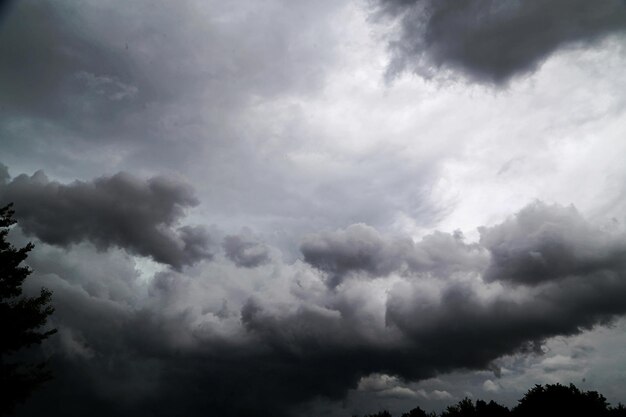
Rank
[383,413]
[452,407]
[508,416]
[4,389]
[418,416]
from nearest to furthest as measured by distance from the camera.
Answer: [4,389], [508,416], [452,407], [418,416], [383,413]

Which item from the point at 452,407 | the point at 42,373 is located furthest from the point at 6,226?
the point at 452,407

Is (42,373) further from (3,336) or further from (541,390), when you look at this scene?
(541,390)

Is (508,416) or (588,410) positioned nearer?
(588,410)

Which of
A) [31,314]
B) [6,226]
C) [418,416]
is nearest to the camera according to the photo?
[31,314]

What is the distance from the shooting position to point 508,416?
5691 centimetres

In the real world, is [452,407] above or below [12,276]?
below

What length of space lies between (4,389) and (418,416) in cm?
7527

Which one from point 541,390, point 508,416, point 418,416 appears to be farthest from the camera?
point 418,416

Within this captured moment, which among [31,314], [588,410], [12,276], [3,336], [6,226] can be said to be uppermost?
[6,226]

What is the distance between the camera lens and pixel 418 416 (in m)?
73.8

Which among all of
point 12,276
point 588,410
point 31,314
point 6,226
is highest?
point 6,226

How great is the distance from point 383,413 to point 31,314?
8968cm

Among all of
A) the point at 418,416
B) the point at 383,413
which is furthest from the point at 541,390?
the point at 383,413

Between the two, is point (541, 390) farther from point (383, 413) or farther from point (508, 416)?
point (383, 413)
